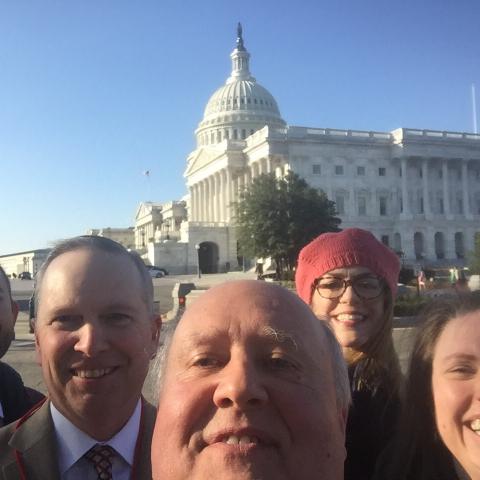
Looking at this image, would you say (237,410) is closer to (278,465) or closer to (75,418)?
(278,465)

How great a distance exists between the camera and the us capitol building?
71312 millimetres

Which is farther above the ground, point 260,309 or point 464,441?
point 260,309

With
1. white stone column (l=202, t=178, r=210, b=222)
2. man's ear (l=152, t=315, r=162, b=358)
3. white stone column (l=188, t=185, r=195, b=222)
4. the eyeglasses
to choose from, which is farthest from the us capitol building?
man's ear (l=152, t=315, r=162, b=358)

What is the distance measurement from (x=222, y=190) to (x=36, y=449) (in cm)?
7952

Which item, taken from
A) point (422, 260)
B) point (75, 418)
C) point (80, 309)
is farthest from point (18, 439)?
point (422, 260)

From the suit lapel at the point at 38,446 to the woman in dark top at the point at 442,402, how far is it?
142cm

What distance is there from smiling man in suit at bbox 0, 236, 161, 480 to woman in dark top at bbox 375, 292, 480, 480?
115 cm

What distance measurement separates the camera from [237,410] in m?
1.71

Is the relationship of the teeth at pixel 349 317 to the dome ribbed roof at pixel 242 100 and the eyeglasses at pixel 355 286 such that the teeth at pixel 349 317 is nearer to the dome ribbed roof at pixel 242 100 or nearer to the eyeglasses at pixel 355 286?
the eyeglasses at pixel 355 286

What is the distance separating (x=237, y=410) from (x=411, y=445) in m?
1.12

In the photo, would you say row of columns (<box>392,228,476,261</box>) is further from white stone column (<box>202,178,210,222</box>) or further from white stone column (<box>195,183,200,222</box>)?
white stone column (<box>195,183,200,222</box>)

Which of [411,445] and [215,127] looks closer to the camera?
[411,445]

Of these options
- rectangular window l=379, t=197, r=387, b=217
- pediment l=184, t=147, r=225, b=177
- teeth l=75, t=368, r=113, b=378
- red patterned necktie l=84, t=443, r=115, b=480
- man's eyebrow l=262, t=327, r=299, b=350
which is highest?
pediment l=184, t=147, r=225, b=177

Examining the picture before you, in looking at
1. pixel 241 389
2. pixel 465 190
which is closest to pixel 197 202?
pixel 465 190
